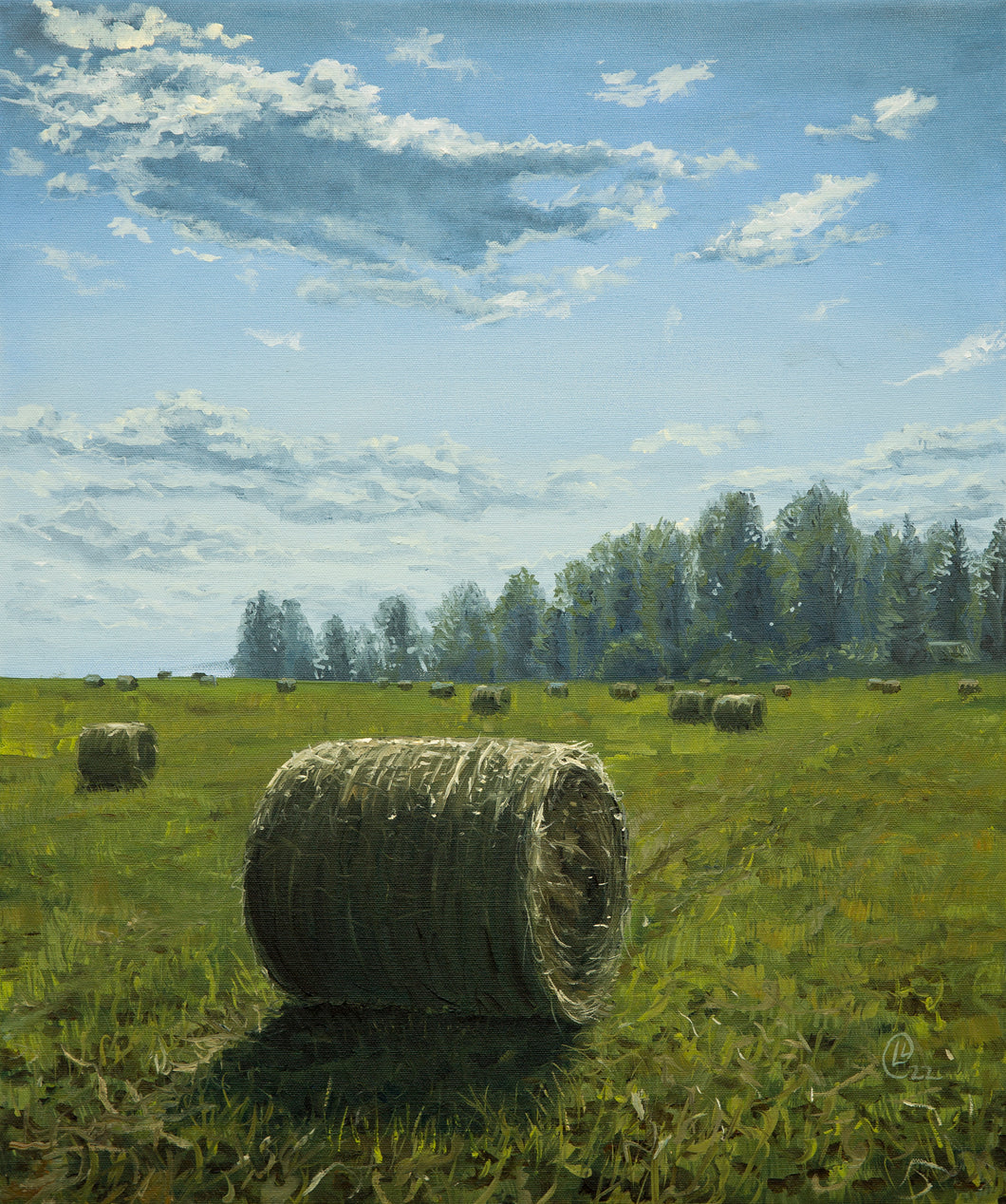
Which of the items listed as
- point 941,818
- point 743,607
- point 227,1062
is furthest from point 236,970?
point 743,607

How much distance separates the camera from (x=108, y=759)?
16.9 m

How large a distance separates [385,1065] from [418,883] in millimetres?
1042

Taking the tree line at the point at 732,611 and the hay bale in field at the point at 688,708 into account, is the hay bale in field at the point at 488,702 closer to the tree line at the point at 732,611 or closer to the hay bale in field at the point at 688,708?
the hay bale in field at the point at 688,708

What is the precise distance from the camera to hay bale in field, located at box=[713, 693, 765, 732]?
2692 cm

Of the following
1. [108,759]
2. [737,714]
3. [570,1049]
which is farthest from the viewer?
[737,714]

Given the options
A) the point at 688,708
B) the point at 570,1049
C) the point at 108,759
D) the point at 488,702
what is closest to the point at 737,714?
the point at 688,708

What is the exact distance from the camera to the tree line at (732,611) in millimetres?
64750
